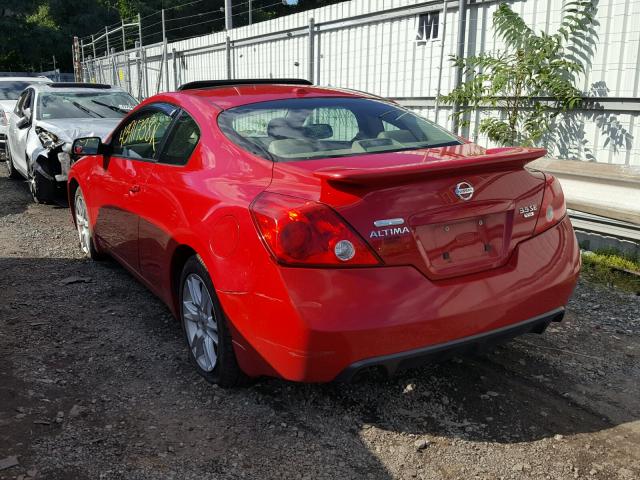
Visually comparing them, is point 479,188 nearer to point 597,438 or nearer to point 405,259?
point 405,259

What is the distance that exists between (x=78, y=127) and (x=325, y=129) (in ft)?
17.5

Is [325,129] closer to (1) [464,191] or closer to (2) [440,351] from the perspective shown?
(1) [464,191]

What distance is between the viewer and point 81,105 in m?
8.53

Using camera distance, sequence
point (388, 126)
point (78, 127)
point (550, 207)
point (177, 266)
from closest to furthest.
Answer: point (550, 207)
point (177, 266)
point (388, 126)
point (78, 127)

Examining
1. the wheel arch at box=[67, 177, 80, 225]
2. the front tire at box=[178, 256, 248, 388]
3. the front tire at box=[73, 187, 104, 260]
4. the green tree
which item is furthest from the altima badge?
the green tree

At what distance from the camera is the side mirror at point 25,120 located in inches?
325

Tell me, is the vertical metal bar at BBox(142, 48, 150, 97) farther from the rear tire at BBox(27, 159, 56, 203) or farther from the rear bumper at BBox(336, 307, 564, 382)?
the rear bumper at BBox(336, 307, 564, 382)

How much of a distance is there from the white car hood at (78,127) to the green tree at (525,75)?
14.7 feet

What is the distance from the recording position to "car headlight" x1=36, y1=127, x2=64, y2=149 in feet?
24.2

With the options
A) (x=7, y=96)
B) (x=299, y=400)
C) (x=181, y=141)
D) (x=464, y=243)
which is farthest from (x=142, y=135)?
(x=7, y=96)

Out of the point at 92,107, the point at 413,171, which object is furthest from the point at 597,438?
the point at 92,107

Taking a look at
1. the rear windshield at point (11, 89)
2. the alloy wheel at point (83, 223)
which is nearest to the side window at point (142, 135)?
the alloy wheel at point (83, 223)

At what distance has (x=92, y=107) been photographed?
8.54 meters

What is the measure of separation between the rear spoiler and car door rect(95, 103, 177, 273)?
1706mm
